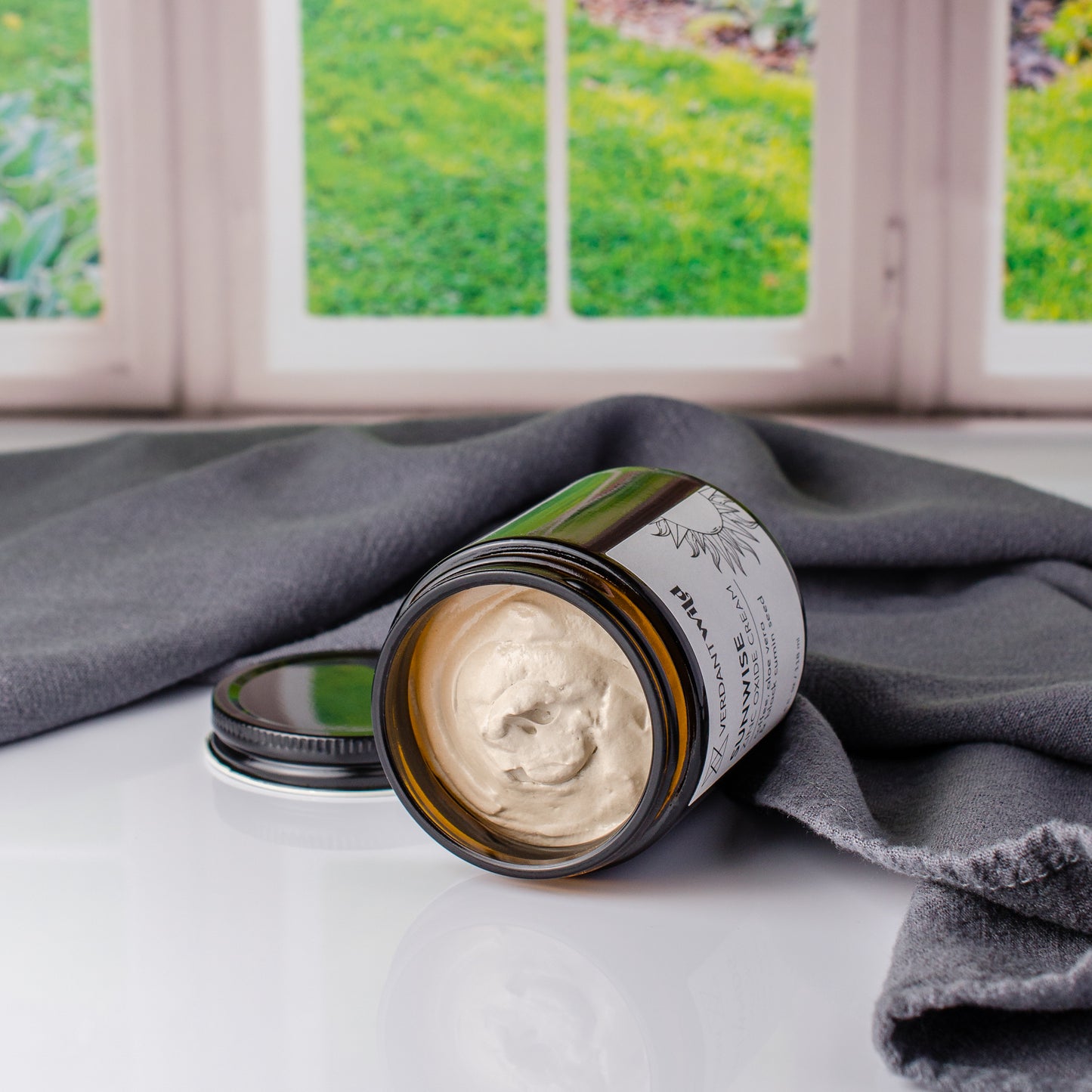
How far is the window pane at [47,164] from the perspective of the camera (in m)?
1.42

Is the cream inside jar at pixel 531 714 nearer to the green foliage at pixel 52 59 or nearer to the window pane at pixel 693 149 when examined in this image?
the window pane at pixel 693 149

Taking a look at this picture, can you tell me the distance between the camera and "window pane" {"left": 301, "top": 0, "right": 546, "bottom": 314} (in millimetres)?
1409

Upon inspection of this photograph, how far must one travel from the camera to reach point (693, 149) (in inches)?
55.8

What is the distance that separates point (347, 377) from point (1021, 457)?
2.25 feet

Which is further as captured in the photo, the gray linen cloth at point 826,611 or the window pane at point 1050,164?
the window pane at point 1050,164

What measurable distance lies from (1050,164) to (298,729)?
1.16 metres

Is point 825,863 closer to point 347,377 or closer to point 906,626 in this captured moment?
point 906,626

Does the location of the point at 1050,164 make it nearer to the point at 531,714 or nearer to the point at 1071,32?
the point at 1071,32

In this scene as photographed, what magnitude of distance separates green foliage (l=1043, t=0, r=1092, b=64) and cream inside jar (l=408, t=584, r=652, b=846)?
1.19 m

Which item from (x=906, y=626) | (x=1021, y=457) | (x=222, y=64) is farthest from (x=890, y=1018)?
(x=222, y=64)

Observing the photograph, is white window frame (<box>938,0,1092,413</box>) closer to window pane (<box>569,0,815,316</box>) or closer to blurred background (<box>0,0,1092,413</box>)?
blurred background (<box>0,0,1092,413</box>)

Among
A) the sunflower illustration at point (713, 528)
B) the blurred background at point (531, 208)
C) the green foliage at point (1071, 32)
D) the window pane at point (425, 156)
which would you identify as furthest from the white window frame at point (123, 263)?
the sunflower illustration at point (713, 528)

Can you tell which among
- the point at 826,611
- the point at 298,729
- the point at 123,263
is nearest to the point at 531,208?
the point at 123,263

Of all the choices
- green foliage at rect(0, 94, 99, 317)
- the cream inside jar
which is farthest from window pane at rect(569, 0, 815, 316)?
the cream inside jar
